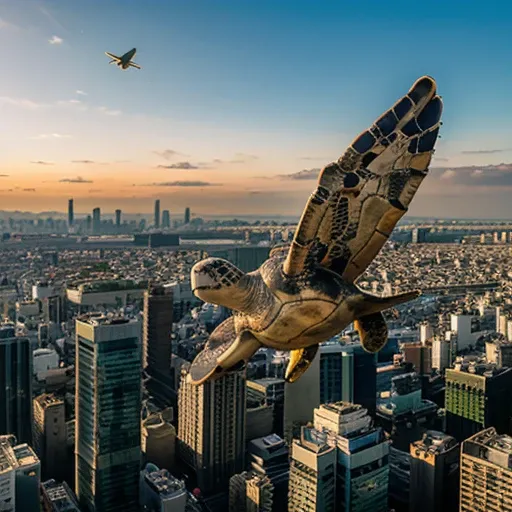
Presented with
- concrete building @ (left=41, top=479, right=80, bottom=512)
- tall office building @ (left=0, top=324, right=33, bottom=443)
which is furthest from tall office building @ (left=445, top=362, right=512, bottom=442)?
tall office building @ (left=0, top=324, right=33, bottom=443)

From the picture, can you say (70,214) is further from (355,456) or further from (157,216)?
(355,456)

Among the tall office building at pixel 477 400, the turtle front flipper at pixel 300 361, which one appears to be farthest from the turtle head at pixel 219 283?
the tall office building at pixel 477 400

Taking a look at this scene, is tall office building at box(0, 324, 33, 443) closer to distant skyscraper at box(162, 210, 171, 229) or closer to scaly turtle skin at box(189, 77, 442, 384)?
scaly turtle skin at box(189, 77, 442, 384)

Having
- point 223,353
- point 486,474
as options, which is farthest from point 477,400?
point 223,353

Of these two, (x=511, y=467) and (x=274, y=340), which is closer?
(x=274, y=340)

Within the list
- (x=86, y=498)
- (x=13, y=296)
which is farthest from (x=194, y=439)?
(x=13, y=296)

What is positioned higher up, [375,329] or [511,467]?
[375,329]

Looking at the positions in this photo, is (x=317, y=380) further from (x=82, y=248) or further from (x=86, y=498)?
(x=82, y=248)
